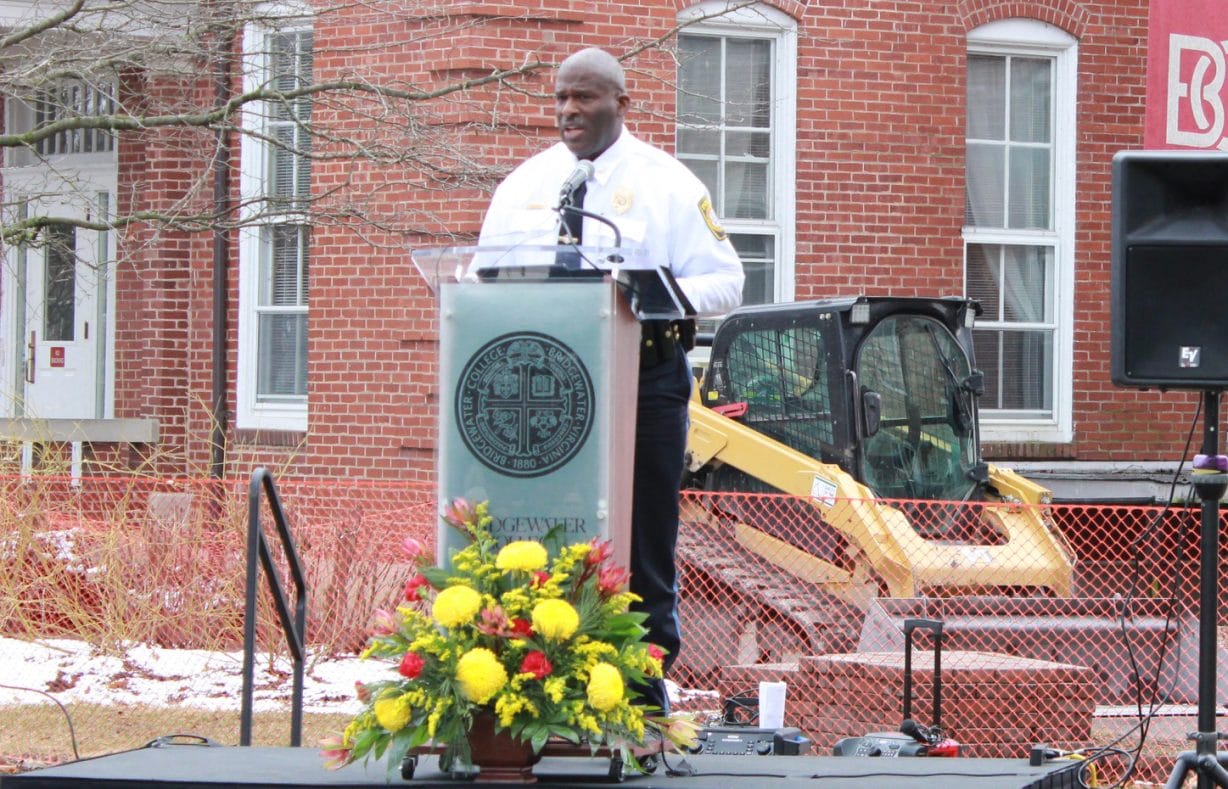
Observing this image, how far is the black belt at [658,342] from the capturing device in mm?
4762

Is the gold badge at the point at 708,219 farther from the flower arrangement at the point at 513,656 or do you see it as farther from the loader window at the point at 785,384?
the loader window at the point at 785,384

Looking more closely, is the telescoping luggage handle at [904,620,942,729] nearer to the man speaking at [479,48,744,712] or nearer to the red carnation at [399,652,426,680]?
the man speaking at [479,48,744,712]

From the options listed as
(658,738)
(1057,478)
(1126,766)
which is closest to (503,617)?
(658,738)

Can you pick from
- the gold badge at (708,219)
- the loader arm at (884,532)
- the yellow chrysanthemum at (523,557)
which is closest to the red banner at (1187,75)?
the loader arm at (884,532)

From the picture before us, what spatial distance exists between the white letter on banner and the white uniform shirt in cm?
453

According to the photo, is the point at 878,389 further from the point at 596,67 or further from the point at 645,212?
the point at 596,67

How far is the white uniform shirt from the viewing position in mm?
4703

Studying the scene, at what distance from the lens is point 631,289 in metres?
4.48

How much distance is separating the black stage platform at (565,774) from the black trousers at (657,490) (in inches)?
13.5

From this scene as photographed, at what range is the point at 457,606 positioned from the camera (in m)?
4.27

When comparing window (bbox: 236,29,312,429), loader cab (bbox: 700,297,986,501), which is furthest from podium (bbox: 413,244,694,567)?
window (bbox: 236,29,312,429)

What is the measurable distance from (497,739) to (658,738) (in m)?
0.45

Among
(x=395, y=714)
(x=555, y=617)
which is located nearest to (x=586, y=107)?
(x=555, y=617)

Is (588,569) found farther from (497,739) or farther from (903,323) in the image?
(903,323)
